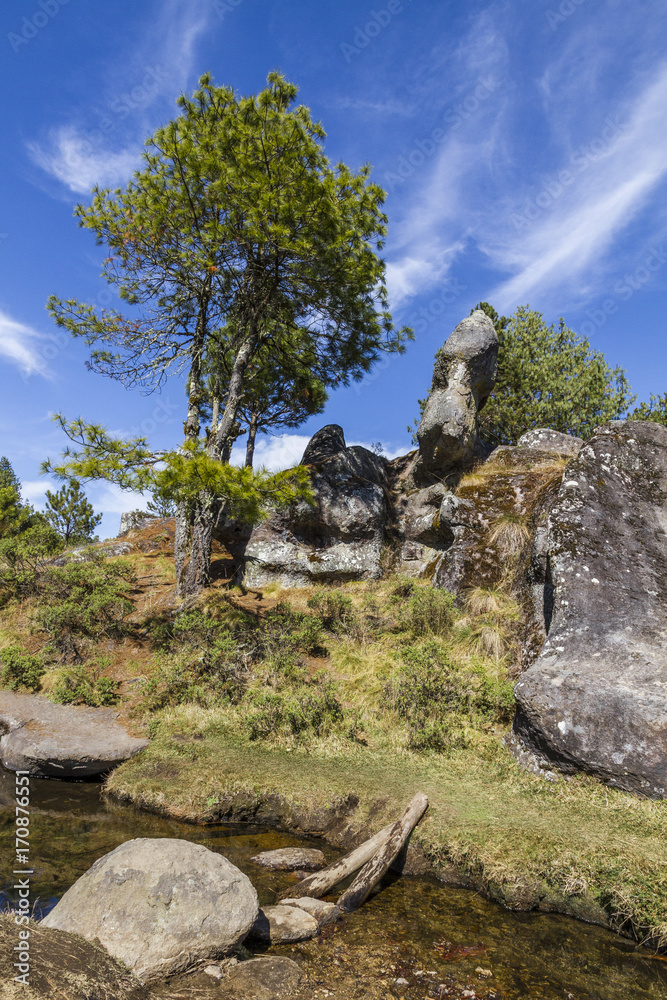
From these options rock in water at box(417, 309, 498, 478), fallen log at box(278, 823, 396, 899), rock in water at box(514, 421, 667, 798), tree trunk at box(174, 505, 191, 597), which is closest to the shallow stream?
fallen log at box(278, 823, 396, 899)

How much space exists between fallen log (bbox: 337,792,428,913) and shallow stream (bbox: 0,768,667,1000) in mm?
133

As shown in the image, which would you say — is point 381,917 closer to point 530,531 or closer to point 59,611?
point 530,531

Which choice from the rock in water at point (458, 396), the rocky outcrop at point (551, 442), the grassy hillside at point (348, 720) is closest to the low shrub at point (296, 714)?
the grassy hillside at point (348, 720)

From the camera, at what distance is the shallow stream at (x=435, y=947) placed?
390cm

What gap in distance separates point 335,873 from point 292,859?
2.29ft

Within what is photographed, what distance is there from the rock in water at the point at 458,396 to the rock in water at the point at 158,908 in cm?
1365

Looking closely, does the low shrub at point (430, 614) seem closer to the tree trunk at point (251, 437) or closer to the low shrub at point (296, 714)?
the low shrub at point (296, 714)

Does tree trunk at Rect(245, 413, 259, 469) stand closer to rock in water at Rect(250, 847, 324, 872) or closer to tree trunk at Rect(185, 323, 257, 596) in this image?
tree trunk at Rect(185, 323, 257, 596)

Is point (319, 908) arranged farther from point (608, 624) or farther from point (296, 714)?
point (608, 624)

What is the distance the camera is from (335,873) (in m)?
5.19

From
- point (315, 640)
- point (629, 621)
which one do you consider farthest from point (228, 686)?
point (629, 621)

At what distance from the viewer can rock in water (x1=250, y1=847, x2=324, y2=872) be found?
559 cm

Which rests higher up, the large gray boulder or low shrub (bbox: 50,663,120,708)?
the large gray boulder

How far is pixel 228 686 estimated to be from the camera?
32.8 feet
